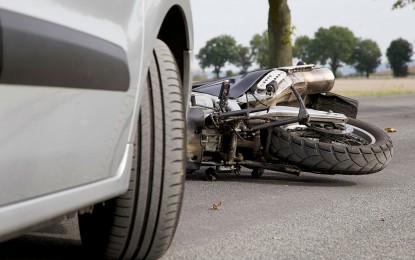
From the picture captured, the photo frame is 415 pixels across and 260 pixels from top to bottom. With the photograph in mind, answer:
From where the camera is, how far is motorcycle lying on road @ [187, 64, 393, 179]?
19.2 ft

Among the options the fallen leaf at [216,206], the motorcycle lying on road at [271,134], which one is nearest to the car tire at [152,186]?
the fallen leaf at [216,206]

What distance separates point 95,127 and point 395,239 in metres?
2.04

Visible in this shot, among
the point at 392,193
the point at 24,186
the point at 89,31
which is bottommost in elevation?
the point at 392,193

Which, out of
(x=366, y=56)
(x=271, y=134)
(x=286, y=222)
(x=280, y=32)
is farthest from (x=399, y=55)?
(x=286, y=222)

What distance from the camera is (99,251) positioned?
3.14 meters

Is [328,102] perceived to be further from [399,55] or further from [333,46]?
[399,55]

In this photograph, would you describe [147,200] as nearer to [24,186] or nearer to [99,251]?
[99,251]

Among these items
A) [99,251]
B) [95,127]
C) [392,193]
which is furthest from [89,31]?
[392,193]

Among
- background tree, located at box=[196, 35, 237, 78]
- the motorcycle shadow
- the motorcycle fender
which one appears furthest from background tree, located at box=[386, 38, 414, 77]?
the motorcycle shadow

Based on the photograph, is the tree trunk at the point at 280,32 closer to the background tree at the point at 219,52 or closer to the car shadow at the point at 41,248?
the car shadow at the point at 41,248

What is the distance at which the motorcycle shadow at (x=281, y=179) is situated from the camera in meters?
6.21

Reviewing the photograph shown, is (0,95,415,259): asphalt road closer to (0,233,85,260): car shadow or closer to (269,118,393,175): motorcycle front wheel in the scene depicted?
(0,233,85,260): car shadow

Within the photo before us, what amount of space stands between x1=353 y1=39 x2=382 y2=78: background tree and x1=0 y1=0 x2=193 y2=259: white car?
16064 centimetres

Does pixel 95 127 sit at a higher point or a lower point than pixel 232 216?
higher
